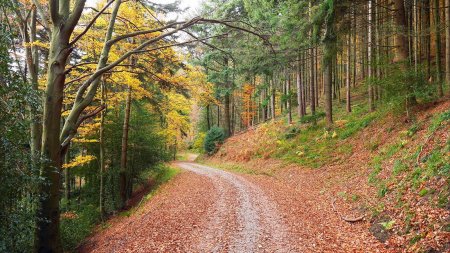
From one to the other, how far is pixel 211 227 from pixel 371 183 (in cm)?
500

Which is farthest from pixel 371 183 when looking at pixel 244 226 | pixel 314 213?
pixel 244 226

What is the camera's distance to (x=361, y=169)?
35.6ft

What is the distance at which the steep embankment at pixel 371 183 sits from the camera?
19.1 ft

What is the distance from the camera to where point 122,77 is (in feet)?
38.5

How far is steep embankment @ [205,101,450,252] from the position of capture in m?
5.84

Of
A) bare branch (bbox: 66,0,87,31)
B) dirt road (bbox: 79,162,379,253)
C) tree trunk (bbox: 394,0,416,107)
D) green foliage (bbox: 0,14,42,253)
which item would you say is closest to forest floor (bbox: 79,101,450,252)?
dirt road (bbox: 79,162,379,253)

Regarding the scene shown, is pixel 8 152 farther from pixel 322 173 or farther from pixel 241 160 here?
pixel 241 160

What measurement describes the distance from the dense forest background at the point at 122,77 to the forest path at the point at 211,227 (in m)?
1.95

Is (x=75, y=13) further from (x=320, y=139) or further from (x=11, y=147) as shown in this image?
(x=320, y=139)

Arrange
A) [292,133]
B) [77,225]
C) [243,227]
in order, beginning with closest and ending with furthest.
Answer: [243,227] → [77,225] → [292,133]

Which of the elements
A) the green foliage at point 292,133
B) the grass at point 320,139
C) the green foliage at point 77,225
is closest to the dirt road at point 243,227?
the green foliage at point 77,225

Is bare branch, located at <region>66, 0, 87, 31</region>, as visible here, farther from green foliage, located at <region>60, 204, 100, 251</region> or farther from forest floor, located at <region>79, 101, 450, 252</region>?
green foliage, located at <region>60, 204, 100, 251</region>

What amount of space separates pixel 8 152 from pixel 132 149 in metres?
12.4

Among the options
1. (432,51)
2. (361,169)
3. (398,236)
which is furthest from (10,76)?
(432,51)
